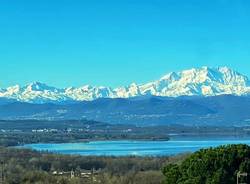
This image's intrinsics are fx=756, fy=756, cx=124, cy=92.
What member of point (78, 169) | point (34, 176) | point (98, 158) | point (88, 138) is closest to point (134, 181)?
point (34, 176)

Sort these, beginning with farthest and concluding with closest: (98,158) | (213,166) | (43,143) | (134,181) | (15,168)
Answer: (43,143), (98,158), (15,168), (134,181), (213,166)

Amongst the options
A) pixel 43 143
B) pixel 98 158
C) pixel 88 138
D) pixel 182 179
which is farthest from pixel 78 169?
pixel 88 138

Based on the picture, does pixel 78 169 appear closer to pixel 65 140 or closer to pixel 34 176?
pixel 34 176

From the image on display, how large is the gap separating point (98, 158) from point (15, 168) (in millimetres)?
18837

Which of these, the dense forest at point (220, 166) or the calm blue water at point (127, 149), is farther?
the calm blue water at point (127, 149)

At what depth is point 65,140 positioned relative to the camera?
6068 inches

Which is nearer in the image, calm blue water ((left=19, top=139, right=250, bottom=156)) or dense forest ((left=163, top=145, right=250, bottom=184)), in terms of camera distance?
dense forest ((left=163, top=145, right=250, bottom=184))

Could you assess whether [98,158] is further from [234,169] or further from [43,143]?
[43,143]

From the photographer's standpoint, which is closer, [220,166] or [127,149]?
[220,166]

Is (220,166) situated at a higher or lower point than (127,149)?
lower

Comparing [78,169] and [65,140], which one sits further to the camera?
[65,140]

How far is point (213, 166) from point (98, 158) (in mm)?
49607

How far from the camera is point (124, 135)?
578 ft

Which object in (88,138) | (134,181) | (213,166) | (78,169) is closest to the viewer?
(213,166)
